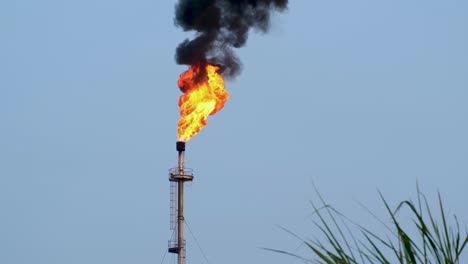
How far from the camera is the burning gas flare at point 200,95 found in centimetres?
5925

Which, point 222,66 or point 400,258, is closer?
point 400,258

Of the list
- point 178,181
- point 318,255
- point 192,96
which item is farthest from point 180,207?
point 318,255

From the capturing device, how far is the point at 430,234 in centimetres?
800

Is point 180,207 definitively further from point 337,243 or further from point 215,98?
point 337,243

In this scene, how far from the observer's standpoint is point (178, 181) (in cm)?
6138

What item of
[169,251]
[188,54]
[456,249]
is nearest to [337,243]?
[456,249]

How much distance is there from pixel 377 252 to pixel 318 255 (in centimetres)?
48

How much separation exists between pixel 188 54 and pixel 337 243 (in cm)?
5148

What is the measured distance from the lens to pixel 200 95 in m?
59.7

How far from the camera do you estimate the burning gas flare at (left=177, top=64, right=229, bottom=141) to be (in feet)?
194

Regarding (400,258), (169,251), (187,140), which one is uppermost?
(187,140)

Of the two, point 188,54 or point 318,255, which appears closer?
point 318,255

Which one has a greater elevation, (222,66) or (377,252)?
(222,66)

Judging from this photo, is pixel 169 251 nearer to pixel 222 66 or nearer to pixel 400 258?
pixel 222 66
